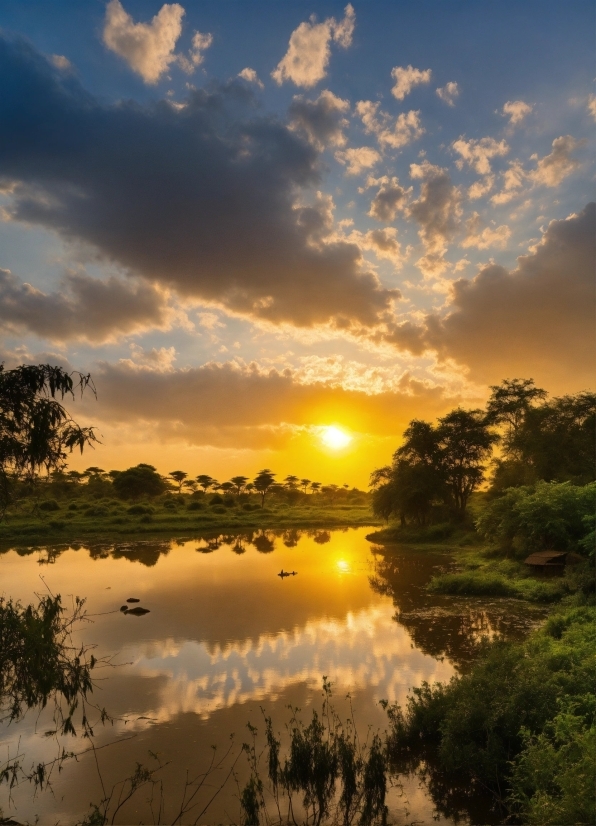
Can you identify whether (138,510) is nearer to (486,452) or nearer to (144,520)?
(144,520)

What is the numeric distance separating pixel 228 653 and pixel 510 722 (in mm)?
9016

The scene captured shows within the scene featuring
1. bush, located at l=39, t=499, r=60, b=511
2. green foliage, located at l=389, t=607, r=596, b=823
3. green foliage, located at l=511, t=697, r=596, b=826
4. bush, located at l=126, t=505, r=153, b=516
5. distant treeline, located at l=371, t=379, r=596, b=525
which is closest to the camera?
green foliage, located at l=511, t=697, r=596, b=826

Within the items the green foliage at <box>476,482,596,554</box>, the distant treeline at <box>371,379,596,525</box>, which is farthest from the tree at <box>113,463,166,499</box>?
the green foliage at <box>476,482,596,554</box>

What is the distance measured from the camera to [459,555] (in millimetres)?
35125

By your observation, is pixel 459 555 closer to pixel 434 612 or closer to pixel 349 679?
pixel 434 612

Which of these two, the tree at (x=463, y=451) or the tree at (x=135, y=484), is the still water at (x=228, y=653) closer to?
the tree at (x=463, y=451)

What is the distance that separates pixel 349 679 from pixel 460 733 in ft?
15.9

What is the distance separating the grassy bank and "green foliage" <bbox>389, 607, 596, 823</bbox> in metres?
37.5

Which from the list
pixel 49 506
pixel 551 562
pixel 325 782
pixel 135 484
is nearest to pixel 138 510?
pixel 49 506

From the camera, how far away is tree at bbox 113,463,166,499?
79.2 m

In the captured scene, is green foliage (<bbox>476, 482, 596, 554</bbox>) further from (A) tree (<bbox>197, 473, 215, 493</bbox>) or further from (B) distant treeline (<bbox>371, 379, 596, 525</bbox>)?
(A) tree (<bbox>197, 473, 215, 493</bbox>)

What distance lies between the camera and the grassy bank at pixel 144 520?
47875 millimetres

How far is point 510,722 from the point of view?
27.5 ft

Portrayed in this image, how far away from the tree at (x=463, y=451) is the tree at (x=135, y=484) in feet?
154
